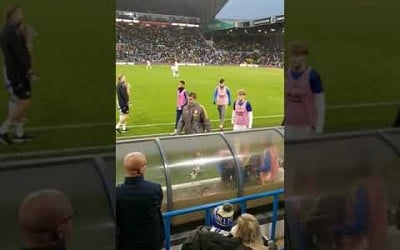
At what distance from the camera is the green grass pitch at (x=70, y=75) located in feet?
3.01

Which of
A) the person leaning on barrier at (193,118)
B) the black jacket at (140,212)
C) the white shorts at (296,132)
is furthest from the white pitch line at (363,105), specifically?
the person leaning on barrier at (193,118)

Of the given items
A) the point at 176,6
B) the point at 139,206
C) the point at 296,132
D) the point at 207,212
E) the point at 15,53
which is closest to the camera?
the point at 15,53

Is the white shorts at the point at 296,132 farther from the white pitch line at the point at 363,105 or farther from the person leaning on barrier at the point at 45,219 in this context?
the person leaning on barrier at the point at 45,219

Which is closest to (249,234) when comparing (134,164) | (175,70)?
(134,164)

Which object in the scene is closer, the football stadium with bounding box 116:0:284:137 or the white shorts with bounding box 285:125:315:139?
the white shorts with bounding box 285:125:315:139

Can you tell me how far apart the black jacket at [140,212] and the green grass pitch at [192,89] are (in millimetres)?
10044

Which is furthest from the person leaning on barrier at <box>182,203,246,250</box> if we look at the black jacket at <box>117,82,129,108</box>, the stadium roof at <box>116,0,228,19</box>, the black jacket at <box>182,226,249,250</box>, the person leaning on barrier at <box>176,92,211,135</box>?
the stadium roof at <box>116,0,228,19</box>

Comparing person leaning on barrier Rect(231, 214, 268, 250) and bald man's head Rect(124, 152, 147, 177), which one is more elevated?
bald man's head Rect(124, 152, 147, 177)

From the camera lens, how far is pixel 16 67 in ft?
2.94

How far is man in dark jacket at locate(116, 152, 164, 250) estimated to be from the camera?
6.59 feet

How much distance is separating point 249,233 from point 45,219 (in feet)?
4.81

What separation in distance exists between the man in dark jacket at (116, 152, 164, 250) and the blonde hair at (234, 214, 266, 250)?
0.38m

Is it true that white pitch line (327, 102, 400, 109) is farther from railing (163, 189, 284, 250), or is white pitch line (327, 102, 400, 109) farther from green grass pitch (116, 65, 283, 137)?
green grass pitch (116, 65, 283, 137)

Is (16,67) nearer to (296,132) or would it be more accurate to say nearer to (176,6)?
(296,132)
